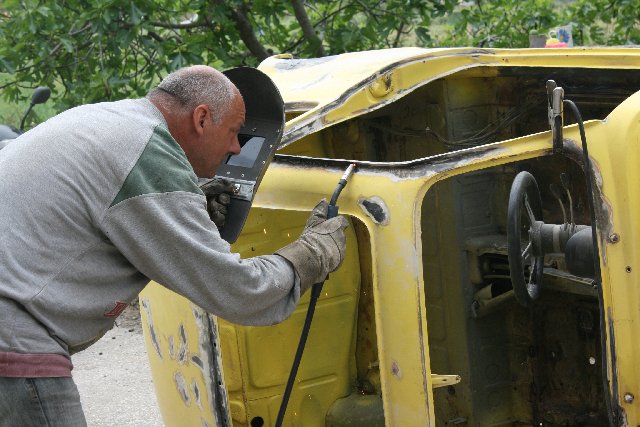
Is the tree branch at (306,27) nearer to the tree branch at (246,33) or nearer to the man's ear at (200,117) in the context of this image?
the tree branch at (246,33)

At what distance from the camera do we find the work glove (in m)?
2.87

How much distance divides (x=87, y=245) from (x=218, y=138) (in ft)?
1.59

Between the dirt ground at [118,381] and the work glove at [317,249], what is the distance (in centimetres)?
269

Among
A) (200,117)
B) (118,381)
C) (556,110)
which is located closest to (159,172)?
(200,117)

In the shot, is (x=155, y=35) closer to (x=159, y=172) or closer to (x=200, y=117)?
(x=200, y=117)

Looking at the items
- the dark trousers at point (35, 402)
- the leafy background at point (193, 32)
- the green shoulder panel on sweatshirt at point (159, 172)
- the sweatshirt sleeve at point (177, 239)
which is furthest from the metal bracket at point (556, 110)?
the leafy background at point (193, 32)

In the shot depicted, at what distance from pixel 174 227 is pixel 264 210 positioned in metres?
1.14

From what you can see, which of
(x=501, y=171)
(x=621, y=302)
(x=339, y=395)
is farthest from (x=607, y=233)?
(x=339, y=395)

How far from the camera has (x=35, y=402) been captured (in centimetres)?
260

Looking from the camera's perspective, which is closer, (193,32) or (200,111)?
(200,111)

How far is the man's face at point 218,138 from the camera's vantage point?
2812 mm

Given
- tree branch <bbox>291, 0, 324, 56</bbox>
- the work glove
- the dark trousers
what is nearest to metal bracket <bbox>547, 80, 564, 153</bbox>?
the work glove

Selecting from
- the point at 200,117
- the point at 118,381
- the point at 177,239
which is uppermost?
the point at 200,117

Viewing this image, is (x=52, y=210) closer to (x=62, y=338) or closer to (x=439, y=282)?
(x=62, y=338)
